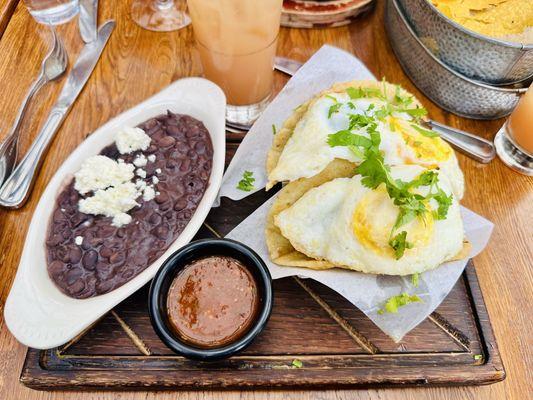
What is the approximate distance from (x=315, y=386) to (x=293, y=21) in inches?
82.1

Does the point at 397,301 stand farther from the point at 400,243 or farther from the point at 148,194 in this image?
the point at 148,194

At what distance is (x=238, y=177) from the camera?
214 centimetres

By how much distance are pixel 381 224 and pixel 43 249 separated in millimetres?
1258

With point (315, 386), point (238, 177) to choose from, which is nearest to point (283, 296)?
point (315, 386)

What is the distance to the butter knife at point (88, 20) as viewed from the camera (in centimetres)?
279

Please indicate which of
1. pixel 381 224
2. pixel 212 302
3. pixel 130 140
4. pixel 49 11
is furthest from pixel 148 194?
pixel 49 11

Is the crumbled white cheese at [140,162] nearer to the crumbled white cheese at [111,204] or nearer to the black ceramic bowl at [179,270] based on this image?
the crumbled white cheese at [111,204]

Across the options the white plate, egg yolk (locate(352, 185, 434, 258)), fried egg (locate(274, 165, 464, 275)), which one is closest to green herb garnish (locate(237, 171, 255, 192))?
the white plate

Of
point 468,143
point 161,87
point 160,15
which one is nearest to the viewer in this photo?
point 468,143

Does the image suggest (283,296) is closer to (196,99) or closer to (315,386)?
(315,386)

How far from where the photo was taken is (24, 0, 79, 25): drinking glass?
9.57 ft

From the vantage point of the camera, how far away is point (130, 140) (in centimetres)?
204

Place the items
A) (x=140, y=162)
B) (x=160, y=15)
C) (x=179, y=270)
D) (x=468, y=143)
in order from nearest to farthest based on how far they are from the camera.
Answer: (x=179, y=270) < (x=140, y=162) < (x=468, y=143) < (x=160, y=15)

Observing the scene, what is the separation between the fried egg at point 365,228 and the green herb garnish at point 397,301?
9cm
